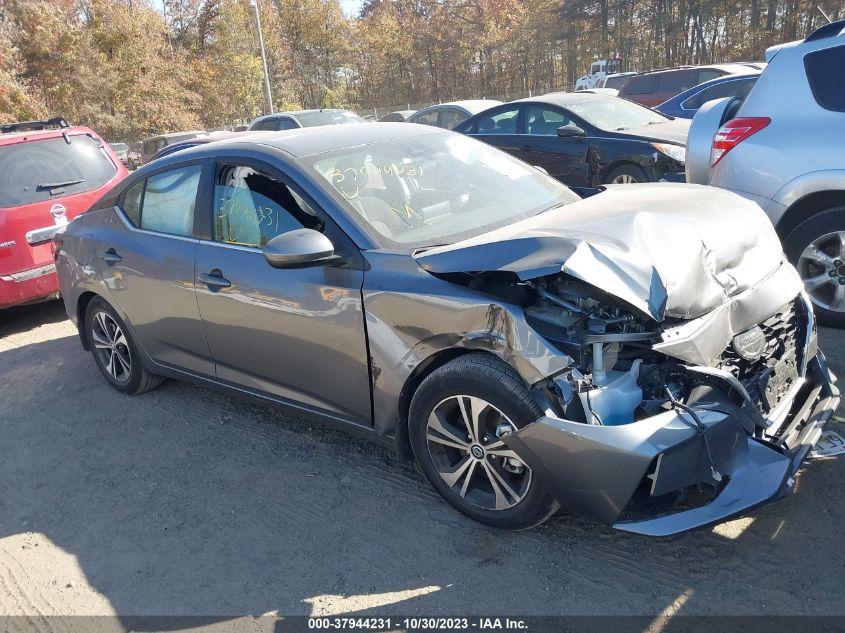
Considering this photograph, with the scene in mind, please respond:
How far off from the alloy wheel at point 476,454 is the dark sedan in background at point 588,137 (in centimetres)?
563

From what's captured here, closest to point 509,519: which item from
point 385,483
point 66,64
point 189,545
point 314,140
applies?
point 385,483

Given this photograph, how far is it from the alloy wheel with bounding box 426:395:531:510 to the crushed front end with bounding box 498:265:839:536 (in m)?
0.21

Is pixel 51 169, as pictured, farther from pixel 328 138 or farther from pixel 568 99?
pixel 568 99

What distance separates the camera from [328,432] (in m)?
4.14

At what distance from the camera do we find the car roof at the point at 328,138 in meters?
3.76

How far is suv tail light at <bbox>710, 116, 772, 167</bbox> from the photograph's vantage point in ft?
15.8

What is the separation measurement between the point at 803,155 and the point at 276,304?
3597 millimetres

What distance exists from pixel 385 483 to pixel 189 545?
0.98m

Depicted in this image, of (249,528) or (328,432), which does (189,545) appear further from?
(328,432)

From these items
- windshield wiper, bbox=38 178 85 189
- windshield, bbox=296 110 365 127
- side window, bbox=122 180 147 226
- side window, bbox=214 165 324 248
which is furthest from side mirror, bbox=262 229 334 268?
windshield, bbox=296 110 365 127

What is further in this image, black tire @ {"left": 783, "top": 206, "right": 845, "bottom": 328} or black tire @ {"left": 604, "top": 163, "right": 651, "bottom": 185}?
black tire @ {"left": 604, "top": 163, "right": 651, "bottom": 185}

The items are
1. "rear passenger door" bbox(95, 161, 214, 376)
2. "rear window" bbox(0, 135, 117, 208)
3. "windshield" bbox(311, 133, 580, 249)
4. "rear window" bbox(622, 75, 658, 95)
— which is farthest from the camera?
"rear window" bbox(622, 75, 658, 95)

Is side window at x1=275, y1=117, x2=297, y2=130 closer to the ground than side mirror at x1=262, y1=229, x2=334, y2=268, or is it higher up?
higher up

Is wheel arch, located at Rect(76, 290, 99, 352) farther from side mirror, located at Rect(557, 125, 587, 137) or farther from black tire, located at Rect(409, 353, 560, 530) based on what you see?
side mirror, located at Rect(557, 125, 587, 137)
